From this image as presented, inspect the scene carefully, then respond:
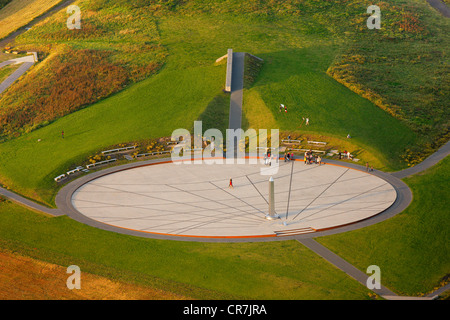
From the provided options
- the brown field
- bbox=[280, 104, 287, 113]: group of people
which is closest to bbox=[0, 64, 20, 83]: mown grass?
bbox=[280, 104, 287, 113]: group of people

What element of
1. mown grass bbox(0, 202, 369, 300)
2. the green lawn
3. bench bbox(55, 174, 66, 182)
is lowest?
mown grass bbox(0, 202, 369, 300)

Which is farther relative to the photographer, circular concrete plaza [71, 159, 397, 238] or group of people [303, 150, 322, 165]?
group of people [303, 150, 322, 165]

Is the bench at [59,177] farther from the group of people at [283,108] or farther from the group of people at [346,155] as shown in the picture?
the group of people at [346,155]

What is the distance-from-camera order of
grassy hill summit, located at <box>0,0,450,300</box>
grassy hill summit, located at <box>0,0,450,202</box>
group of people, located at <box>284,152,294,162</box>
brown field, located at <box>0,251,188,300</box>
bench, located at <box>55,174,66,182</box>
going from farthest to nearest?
1. grassy hill summit, located at <box>0,0,450,202</box>
2. group of people, located at <box>284,152,294,162</box>
3. bench, located at <box>55,174,66,182</box>
4. grassy hill summit, located at <box>0,0,450,300</box>
5. brown field, located at <box>0,251,188,300</box>

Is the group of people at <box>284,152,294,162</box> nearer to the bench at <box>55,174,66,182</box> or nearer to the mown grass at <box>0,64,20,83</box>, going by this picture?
the bench at <box>55,174,66,182</box>

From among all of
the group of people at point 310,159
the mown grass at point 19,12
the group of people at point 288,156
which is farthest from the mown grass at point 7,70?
the group of people at point 310,159

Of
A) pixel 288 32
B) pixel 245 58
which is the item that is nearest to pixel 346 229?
pixel 245 58

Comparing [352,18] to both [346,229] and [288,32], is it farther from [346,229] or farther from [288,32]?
[346,229]
